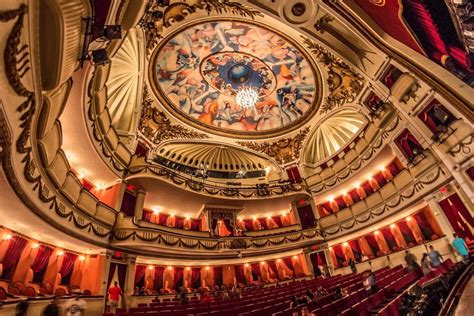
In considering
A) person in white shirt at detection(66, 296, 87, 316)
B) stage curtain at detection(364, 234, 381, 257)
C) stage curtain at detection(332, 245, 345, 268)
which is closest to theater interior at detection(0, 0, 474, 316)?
person in white shirt at detection(66, 296, 87, 316)

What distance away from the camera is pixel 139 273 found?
9781mm

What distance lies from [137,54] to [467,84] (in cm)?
1170

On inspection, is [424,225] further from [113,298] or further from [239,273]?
[113,298]

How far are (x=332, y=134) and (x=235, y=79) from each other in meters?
7.11

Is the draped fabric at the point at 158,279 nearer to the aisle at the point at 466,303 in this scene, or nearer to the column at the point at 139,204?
the column at the point at 139,204

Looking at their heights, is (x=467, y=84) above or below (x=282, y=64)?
below

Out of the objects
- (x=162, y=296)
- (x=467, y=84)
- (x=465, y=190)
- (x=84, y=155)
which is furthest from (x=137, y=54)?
(x=465, y=190)

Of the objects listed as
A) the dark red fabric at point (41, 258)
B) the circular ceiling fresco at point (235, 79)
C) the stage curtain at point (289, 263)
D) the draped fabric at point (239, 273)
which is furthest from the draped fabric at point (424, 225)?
the dark red fabric at point (41, 258)

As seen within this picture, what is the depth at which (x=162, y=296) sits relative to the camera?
9.19 m

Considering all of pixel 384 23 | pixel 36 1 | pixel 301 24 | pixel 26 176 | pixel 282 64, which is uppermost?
pixel 282 64

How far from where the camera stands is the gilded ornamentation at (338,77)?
11.0 m

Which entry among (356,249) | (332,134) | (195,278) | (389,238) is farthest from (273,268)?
(332,134)

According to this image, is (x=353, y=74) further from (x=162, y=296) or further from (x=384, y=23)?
(x=162, y=296)

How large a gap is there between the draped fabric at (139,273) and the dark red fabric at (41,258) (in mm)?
3321
